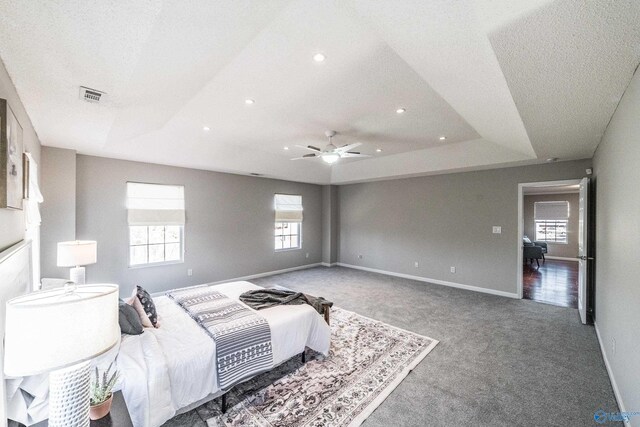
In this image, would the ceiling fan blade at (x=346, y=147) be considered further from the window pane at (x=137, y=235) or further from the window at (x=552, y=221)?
the window at (x=552, y=221)

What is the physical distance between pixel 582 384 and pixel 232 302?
133 inches

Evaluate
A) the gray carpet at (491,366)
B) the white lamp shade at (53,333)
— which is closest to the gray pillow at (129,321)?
the gray carpet at (491,366)

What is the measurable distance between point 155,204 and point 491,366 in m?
A: 5.49

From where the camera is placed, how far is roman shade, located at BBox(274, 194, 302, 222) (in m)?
6.76

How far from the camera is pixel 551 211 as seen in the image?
9.27 m

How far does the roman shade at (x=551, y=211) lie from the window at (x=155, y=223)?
11.3 meters

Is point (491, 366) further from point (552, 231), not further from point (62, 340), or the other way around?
point (552, 231)

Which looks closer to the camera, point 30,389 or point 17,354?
point 17,354

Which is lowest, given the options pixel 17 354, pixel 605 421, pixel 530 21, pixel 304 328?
pixel 605 421

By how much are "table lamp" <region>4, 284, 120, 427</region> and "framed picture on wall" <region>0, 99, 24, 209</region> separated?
92cm

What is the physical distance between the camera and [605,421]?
6.50ft

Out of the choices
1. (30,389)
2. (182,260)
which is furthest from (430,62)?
(182,260)

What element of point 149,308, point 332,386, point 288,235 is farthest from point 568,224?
point 149,308

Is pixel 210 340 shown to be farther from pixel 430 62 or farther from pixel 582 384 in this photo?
pixel 582 384
